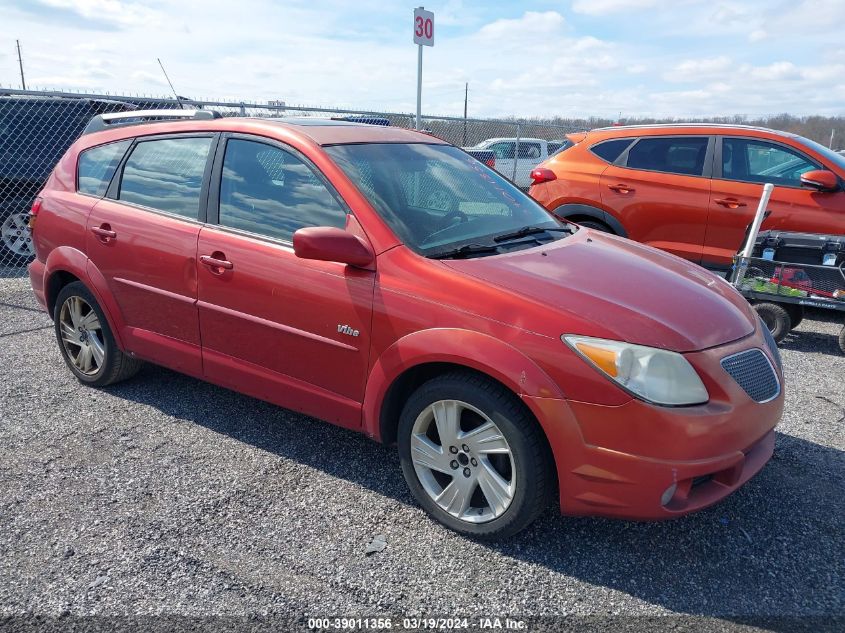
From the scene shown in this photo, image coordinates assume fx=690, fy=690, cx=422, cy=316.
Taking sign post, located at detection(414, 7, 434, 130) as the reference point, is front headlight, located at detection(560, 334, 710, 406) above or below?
below

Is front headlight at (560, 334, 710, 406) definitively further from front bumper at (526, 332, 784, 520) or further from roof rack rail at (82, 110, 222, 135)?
roof rack rail at (82, 110, 222, 135)

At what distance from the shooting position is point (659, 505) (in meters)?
2.60

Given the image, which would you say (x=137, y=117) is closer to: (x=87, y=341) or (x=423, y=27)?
(x=87, y=341)

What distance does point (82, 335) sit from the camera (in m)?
4.51

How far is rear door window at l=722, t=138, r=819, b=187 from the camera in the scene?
259 inches

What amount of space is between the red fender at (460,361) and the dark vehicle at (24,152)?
21.4 feet

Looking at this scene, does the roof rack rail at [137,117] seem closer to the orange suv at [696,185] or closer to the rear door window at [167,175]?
the rear door window at [167,175]

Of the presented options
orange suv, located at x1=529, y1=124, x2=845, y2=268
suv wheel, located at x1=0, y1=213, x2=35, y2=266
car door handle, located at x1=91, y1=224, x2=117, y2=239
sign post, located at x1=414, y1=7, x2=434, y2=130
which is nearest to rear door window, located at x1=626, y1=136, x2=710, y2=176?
orange suv, located at x1=529, y1=124, x2=845, y2=268

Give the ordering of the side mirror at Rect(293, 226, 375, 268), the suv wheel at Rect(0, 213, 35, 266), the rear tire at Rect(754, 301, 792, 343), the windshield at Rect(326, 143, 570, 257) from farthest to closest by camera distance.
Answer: the suv wheel at Rect(0, 213, 35, 266) → the rear tire at Rect(754, 301, 792, 343) → the windshield at Rect(326, 143, 570, 257) → the side mirror at Rect(293, 226, 375, 268)

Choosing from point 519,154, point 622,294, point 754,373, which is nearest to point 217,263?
point 622,294

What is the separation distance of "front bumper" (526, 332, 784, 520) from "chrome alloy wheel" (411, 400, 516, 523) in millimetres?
249

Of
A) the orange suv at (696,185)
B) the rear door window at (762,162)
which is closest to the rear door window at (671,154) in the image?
the orange suv at (696,185)

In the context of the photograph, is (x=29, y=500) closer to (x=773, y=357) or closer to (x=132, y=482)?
(x=132, y=482)

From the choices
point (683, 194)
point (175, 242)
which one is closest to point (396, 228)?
point (175, 242)
